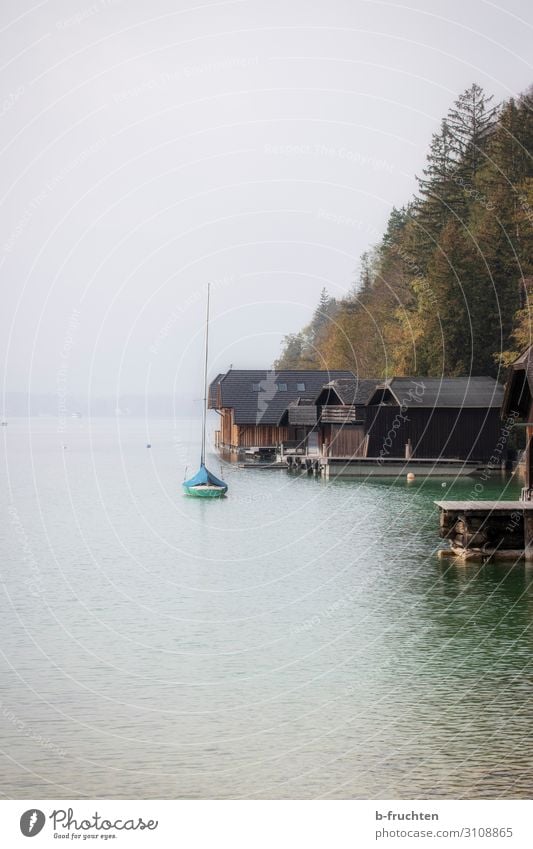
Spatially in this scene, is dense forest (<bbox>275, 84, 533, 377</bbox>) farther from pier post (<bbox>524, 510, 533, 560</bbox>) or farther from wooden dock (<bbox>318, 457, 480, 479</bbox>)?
pier post (<bbox>524, 510, 533, 560</bbox>)

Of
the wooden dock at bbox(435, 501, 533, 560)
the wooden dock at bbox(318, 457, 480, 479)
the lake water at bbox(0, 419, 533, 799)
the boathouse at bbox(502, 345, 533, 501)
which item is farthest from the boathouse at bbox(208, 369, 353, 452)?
the wooden dock at bbox(435, 501, 533, 560)

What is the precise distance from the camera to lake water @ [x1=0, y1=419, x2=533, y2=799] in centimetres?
1650

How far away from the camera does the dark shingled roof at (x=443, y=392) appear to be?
77750 millimetres

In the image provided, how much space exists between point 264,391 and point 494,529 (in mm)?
80383

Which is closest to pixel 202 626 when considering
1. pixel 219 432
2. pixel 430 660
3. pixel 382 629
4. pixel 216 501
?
pixel 382 629

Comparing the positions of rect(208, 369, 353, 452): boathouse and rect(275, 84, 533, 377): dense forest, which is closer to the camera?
rect(275, 84, 533, 377): dense forest

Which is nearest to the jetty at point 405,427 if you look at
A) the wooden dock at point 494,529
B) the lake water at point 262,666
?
the lake water at point 262,666

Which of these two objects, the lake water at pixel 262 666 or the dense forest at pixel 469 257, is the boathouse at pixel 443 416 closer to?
the dense forest at pixel 469 257

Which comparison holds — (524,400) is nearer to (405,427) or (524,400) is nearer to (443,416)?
(443,416)

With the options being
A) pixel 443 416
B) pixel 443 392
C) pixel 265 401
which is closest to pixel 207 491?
pixel 443 416

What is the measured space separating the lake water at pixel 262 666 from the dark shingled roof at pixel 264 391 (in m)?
65.4

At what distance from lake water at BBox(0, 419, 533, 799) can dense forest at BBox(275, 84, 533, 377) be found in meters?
38.4

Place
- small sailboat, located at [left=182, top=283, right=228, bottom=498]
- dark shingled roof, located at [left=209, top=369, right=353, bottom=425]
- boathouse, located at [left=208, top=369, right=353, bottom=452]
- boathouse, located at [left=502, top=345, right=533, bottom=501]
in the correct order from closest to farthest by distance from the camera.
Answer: boathouse, located at [left=502, top=345, right=533, bottom=501] < small sailboat, located at [left=182, top=283, right=228, bottom=498] < boathouse, located at [left=208, top=369, right=353, bottom=452] < dark shingled roof, located at [left=209, top=369, right=353, bottom=425]

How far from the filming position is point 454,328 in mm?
94250
